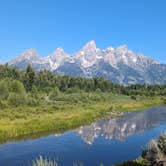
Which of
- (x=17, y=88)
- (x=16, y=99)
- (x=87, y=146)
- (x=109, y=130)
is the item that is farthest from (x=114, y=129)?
(x=17, y=88)

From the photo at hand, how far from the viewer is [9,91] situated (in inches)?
4894

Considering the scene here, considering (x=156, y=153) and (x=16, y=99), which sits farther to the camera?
(x=16, y=99)

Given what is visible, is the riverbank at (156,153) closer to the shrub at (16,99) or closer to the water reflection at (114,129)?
the water reflection at (114,129)

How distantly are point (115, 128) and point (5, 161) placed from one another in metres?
36.5

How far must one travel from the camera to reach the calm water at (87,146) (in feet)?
155

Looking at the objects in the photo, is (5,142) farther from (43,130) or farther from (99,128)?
(99,128)

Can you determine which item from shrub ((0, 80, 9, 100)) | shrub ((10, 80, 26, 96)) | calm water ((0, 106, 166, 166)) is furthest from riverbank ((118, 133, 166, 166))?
shrub ((0, 80, 9, 100))

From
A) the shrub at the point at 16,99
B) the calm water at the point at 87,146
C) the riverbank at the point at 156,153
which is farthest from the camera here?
the shrub at the point at 16,99

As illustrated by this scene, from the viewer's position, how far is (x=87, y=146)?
186ft

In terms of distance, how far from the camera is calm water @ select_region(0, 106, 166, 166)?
155ft

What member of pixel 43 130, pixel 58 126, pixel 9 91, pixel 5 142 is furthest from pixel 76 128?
pixel 9 91

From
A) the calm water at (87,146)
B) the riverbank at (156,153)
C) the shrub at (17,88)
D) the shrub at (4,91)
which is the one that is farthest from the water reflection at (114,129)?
the shrub at (4,91)

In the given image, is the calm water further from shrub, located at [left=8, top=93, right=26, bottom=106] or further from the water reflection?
shrub, located at [left=8, top=93, right=26, bottom=106]

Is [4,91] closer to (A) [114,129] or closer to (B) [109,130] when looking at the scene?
(A) [114,129]
